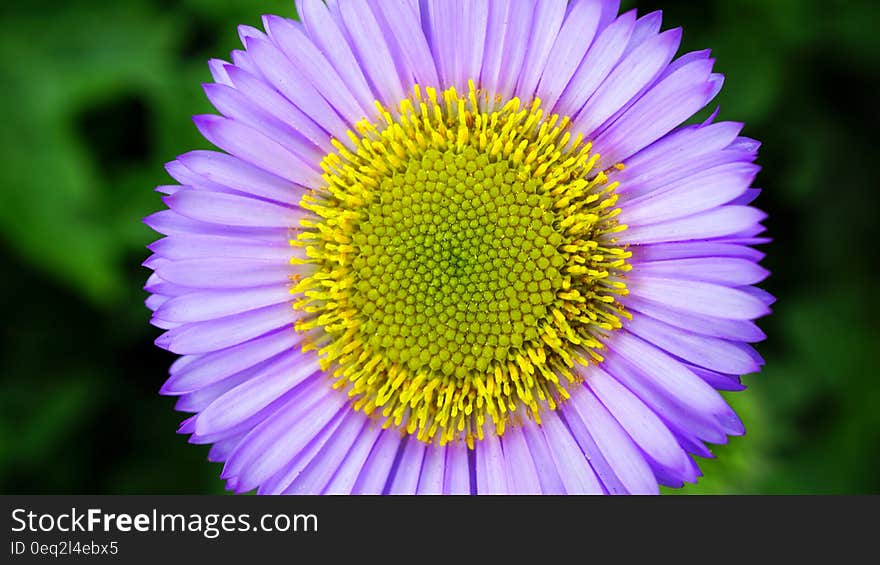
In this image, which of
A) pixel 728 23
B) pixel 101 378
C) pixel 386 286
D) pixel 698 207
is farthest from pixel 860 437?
pixel 101 378

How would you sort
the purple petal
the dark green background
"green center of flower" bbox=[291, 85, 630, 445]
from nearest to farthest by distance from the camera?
the purple petal
"green center of flower" bbox=[291, 85, 630, 445]
the dark green background

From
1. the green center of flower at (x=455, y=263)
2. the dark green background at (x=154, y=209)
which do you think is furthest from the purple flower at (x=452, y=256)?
the dark green background at (x=154, y=209)

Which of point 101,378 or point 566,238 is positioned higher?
point 566,238

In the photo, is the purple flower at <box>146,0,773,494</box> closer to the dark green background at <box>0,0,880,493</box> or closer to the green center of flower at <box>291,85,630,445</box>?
the green center of flower at <box>291,85,630,445</box>

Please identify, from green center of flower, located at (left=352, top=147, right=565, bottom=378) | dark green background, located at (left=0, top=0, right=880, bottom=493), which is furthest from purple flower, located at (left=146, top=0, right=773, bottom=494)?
dark green background, located at (left=0, top=0, right=880, bottom=493)

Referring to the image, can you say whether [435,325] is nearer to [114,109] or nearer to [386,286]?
[386,286]

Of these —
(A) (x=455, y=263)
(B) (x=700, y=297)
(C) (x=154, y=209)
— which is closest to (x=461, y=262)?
(A) (x=455, y=263)

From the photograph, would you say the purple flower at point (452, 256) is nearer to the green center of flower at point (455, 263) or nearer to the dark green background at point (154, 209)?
the green center of flower at point (455, 263)
